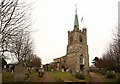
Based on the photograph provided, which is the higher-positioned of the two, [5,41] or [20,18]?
[20,18]

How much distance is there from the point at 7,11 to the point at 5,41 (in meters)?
2.67

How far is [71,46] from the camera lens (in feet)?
330

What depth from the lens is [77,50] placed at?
97375 mm

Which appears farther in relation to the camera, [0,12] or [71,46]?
[71,46]

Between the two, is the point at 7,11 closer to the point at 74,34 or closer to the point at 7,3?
the point at 7,3

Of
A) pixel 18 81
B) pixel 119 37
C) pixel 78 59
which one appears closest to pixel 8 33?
pixel 18 81

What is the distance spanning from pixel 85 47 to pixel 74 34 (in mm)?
6997

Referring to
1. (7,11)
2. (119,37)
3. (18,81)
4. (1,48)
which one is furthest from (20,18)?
(119,37)

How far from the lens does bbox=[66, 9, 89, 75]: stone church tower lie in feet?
314

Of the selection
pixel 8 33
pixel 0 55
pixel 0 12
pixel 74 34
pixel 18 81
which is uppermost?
pixel 74 34

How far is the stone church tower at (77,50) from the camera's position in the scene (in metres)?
95.6

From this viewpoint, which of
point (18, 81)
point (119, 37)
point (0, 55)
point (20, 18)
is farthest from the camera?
point (119, 37)

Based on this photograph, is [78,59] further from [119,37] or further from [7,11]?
[7,11]

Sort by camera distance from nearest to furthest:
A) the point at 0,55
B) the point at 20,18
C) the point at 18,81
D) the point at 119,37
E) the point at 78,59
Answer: the point at 20,18 → the point at 0,55 → the point at 18,81 → the point at 119,37 → the point at 78,59
